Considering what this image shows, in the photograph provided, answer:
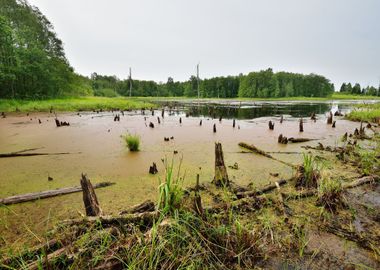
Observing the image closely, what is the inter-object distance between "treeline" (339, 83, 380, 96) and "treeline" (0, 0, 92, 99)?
98537 millimetres

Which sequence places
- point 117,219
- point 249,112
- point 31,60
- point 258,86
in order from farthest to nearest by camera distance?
point 258,86
point 31,60
point 249,112
point 117,219

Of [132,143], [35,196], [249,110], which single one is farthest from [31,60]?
[35,196]

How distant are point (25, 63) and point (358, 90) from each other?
11104 centimetres

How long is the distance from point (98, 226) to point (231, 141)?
6235mm

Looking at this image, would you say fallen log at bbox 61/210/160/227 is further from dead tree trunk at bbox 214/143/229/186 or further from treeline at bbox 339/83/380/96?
treeline at bbox 339/83/380/96

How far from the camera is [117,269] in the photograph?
191 centimetres

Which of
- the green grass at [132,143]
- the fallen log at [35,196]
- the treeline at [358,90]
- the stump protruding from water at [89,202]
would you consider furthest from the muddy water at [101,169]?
the treeline at [358,90]

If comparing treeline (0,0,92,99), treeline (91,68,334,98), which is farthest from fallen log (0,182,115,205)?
treeline (91,68,334,98)

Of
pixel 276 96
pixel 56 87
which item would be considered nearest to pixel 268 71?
pixel 276 96

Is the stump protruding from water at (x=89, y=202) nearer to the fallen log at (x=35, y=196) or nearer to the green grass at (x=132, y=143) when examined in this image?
the fallen log at (x=35, y=196)

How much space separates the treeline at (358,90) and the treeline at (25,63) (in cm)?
9854

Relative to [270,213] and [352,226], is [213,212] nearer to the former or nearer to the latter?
[270,213]

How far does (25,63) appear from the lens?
2278cm

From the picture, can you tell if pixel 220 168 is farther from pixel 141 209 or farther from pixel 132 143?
pixel 132 143
